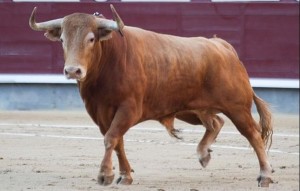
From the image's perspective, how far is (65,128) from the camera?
1148 centimetres

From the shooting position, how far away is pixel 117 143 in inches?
276

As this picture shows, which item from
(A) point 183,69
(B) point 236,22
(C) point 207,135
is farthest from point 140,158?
(B) point 236,22

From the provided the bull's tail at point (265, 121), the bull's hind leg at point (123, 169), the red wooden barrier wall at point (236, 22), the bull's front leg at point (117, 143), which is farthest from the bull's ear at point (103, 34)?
the red wooden barrier wall at point (236, 22)

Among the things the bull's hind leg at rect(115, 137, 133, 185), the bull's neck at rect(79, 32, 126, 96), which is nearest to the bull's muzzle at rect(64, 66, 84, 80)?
the bull's neck at rect(79, 32, 126, 96)

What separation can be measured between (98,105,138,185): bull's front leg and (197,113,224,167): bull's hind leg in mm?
885

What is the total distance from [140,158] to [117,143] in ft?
5.66

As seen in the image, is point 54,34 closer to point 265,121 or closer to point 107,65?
point 107,65

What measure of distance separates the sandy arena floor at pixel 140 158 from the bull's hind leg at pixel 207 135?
10 cm

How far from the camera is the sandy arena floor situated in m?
7.11

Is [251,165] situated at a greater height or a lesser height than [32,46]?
greater

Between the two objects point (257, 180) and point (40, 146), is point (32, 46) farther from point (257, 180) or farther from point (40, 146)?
point (257, 180)

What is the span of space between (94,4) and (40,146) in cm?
464

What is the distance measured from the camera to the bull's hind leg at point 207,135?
788cm

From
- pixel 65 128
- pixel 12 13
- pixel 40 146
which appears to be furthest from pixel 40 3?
pixel 40 146
